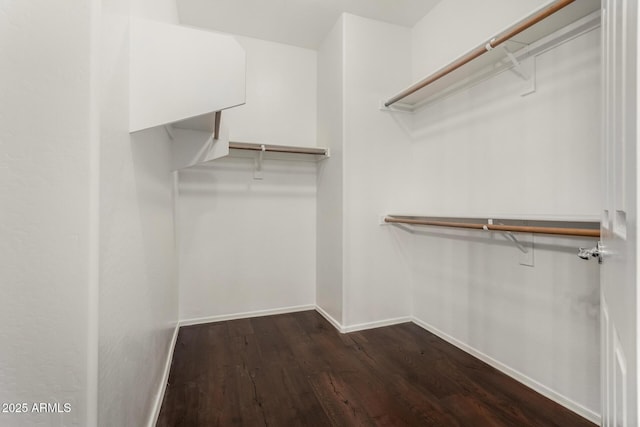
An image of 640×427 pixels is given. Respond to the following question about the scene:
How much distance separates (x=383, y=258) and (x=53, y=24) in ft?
7.36

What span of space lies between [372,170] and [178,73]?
5.52 feet

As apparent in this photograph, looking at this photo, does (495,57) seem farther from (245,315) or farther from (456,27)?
(245,315)

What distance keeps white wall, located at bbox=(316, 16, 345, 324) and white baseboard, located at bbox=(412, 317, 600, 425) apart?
0.86 metres

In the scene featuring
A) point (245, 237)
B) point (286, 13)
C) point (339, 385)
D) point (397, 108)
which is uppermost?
point (286, 13)

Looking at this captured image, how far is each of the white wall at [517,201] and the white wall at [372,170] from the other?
0.19m

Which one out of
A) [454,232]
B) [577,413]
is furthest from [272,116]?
[577,413]

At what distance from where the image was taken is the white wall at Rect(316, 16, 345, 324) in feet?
7.65

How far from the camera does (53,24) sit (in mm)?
583

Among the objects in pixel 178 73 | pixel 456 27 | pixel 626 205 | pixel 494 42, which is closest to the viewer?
pixel 626 205

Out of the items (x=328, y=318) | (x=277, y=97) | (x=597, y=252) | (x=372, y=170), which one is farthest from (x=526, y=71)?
(x=328, y=318)

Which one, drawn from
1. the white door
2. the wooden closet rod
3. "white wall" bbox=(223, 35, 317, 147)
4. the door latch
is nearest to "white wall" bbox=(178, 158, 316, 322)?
"white wall" bbox=(223, 35, 317, 147)

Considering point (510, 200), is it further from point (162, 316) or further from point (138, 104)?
point (162, 316)

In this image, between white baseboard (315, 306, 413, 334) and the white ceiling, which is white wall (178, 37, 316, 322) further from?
white baseboard (315, 306, 413, 334)

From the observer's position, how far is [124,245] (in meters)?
0.87
